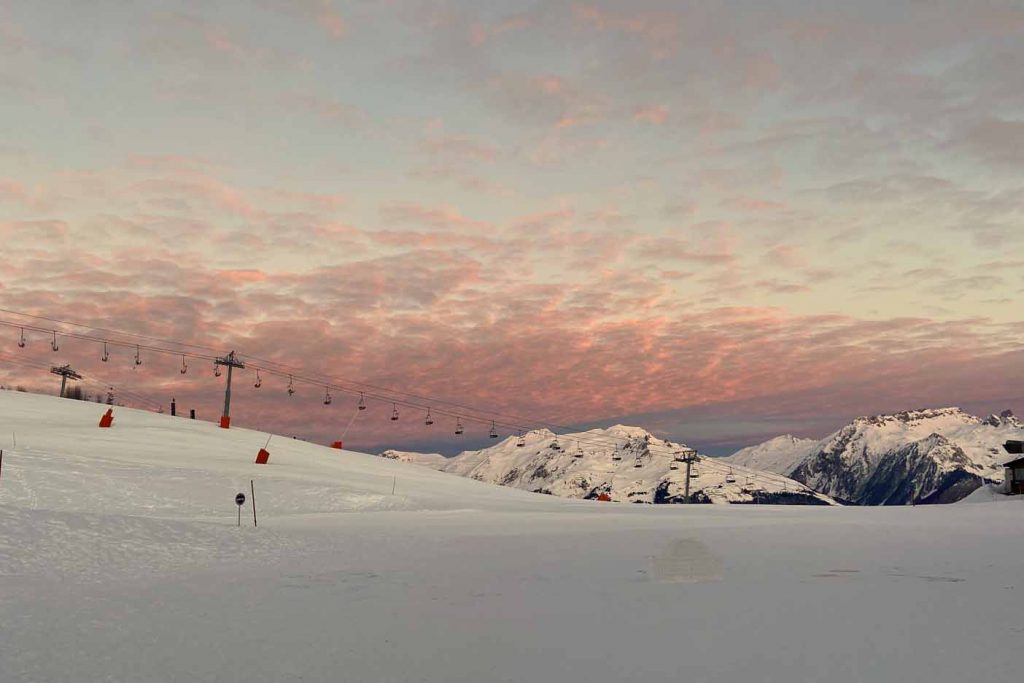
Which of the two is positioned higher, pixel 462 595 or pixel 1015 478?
pixel 1015 478

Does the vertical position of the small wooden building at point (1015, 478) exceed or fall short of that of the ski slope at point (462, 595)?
it exceeds it

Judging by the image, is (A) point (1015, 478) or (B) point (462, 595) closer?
(B) point (462, 595)

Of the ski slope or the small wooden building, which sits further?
the small wooden building

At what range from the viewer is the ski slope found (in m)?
12.9

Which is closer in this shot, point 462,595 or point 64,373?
point 462,595

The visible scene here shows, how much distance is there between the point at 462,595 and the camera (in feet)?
60.3

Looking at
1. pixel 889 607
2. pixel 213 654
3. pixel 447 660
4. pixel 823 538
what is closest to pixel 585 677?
pixel 447 660

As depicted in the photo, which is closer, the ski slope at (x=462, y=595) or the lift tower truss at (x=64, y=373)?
the ski slope at (x=462, y=595)

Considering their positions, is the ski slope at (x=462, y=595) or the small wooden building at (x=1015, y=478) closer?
the ski slope at (x=462, y=595)

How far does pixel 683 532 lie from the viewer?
113 ft

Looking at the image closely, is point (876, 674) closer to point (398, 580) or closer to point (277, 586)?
point (398, 580)

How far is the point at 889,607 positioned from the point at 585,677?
8.20 m

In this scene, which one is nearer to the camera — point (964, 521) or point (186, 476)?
point (186, 476)

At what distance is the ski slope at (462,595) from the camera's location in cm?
1285
